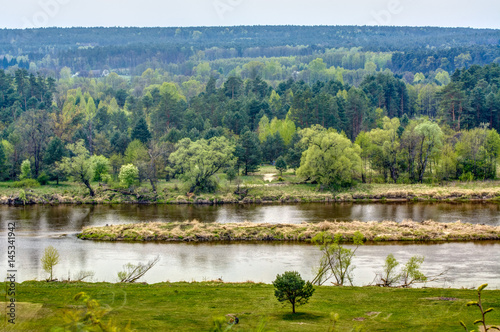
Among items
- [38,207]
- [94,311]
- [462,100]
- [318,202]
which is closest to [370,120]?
[462,100]

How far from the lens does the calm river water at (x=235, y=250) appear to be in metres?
34.3

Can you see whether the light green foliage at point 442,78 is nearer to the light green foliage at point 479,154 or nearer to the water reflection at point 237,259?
the light green foliage at point 479,154

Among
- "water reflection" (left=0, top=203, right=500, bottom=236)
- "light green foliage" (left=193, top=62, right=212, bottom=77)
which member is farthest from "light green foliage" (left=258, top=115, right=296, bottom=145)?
"light green foliage" (left=193, top=62, right=212, bottom=77)

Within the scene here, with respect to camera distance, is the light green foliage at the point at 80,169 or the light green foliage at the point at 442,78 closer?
the light green foliage at the point at 80,169

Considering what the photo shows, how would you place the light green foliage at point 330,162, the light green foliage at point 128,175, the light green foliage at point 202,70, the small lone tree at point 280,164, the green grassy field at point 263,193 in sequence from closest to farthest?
the green grassy field at point 263,193 < the light green foliage at point 330,162 < the light green foliage at point 128,175 < the small lone tree at point 280,164 < the light green foliage at point 202,70

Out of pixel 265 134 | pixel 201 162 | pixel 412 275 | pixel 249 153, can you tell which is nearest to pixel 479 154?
pixel 249 153

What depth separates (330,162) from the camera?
211 ft

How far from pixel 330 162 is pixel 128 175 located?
2252cm

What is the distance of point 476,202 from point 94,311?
55.3 m

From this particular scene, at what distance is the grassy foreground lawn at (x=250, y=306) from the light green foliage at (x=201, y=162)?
32.0 meters

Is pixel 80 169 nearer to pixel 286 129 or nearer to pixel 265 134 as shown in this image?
pixel 265 134

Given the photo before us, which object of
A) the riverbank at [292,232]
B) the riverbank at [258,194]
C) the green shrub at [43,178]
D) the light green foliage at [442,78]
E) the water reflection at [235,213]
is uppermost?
the light green foliage at [442,78]

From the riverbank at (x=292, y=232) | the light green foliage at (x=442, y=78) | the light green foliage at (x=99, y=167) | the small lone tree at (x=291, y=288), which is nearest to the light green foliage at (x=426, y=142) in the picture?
the riverbank at (x=292, y=232)

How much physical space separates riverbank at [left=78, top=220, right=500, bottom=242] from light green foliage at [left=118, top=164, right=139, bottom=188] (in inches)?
698
